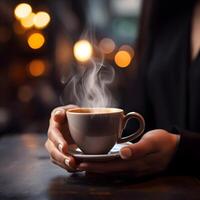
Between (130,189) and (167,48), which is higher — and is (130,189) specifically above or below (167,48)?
below

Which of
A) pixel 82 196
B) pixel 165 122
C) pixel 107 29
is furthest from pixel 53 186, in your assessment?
pixel 107 29

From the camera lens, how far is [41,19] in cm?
316

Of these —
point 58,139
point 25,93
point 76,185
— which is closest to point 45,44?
point 25,93

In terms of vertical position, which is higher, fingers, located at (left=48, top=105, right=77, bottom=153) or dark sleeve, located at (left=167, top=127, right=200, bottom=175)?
fingers, located at (left=48, top=105, right=77, bottom=153)

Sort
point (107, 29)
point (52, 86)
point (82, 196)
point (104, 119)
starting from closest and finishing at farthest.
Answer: point (82, 196)
point (104, 119)
point (52, 86)
point (107, 29)

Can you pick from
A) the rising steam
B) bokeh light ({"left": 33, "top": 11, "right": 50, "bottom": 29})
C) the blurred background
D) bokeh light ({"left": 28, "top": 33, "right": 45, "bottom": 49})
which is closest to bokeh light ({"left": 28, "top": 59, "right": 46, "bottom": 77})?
the blurred background

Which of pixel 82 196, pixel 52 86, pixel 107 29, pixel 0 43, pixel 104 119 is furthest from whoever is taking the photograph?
pixel 107 29

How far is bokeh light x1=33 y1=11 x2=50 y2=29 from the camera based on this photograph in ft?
10.3

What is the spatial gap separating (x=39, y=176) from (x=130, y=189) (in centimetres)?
17

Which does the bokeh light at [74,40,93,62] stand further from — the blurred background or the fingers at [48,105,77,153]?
the fingers at [48,105,77,153]

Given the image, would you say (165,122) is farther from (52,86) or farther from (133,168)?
(52,86)

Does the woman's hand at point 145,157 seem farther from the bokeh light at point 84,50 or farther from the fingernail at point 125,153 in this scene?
the bokeh light at point 84,50

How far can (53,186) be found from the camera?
0.64 meters

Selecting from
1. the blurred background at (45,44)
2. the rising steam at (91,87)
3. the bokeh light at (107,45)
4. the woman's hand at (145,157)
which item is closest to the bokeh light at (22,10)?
the blurred background at (45,44)
